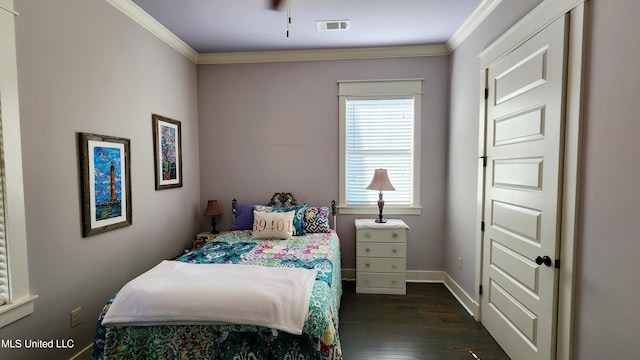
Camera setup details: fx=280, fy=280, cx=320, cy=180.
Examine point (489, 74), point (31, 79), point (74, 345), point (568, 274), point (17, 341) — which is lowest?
point (74, 345)

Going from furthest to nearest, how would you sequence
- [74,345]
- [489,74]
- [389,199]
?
[389,199], [489,74], [74,345]

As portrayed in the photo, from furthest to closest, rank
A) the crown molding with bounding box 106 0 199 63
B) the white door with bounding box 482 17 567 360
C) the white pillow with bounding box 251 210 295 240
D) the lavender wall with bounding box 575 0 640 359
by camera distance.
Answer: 1. the white pillow with bounding box 251 210 295 240
2. the crown molding with bounding box 106 0 199 63
3. the white door with bounding box 482 17 567 360
4. the lavender wall with bounding box 575 0 640 359

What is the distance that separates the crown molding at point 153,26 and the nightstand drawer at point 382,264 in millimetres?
3106

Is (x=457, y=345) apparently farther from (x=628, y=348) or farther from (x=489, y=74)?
(x=489, y=74)

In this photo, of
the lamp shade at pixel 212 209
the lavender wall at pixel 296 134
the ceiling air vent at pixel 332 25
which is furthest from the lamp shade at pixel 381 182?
the lamp shade at pixel 212 209

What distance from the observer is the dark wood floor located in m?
2.13

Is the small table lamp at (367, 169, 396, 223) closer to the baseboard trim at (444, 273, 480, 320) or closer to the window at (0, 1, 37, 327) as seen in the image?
the baseboard trim at (444, 273, 480, 320)

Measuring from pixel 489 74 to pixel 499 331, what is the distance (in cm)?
208

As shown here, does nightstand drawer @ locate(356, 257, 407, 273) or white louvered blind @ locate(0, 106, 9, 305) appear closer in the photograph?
white louvered blind @ locate(0, 106, 9, 305)

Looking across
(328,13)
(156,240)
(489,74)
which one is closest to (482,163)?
(489,74)

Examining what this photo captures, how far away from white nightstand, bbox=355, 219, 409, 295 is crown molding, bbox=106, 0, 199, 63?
9.29 feet

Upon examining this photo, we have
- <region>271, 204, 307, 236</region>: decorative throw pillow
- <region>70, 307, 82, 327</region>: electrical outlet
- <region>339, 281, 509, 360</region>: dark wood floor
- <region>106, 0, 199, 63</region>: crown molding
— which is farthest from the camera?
<region>271, 204, 307, 236</region>: decorative throw pillow

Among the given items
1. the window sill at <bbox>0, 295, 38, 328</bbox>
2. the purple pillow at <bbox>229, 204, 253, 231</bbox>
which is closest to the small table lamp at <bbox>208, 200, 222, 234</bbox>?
the purple pillow at <bbox>229, 204, 253, 231</bbox>

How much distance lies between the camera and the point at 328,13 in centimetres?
255
